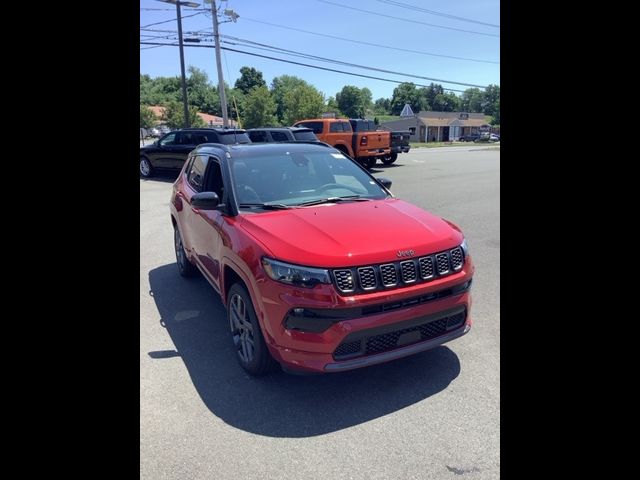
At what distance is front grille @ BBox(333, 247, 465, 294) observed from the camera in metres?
2.70

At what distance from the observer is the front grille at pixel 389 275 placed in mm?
2760

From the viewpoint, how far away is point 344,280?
8.86ft

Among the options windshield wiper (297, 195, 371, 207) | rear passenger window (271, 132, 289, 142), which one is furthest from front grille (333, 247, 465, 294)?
rear passenger window (271, 132, 289, 142)

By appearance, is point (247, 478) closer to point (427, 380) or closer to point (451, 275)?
point (427, 380)

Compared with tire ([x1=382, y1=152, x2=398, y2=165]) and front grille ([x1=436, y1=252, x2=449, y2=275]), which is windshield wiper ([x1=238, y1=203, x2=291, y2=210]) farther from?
tire ([x1=382, y1=152, x2=398, y2=165])

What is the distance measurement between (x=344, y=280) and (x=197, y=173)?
2.96m

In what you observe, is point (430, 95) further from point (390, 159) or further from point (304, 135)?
point (304, 135)

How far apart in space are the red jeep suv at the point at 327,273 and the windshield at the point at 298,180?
0.05ft

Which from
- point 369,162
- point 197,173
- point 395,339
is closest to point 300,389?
point 395,339

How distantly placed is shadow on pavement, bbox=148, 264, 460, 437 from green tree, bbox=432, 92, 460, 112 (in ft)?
387
